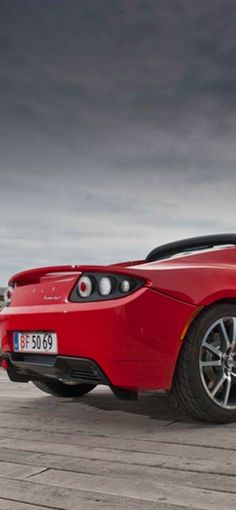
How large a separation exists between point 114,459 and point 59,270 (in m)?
1.27

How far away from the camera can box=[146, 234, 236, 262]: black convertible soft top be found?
4414 mm

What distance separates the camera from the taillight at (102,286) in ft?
10.8

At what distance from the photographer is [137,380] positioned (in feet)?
10.7

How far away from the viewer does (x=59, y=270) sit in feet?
12.0

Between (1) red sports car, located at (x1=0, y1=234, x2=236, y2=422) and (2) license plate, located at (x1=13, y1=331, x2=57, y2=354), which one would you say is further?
(2) license plate, located at (x1=13, y1=331, x2=57, y2=354)

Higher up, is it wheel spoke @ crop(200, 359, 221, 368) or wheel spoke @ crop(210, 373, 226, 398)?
wheel spoke @ crop(200, 359, 221, 368)

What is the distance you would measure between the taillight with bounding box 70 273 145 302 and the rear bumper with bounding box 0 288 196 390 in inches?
1.8

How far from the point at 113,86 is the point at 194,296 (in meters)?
10.4

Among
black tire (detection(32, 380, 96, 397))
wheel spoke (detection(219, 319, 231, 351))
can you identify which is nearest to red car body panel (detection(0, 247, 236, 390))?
wheel spoke (detection(219, 319, 231, 351))

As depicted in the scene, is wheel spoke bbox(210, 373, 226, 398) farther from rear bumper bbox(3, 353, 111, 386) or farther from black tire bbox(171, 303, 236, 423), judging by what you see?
rear bumper bbox(3, 353, 111, 386)

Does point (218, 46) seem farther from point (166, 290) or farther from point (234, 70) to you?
point (166, 290)

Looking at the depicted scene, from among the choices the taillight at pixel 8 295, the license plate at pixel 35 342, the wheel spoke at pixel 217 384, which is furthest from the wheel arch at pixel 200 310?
the taillight at pixel 8 295

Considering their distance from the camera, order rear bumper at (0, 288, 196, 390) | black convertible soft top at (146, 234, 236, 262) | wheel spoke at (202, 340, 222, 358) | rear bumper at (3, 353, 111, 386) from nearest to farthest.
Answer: rear bumper at (0, 288, 196, 390)
rear bumper at (3, 353, 111, 386)
wheel spoke at (202, 340, 222, 358)
black convertible soft top at (146, 234, 236, 262)

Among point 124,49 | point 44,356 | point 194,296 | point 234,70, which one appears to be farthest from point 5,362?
point 124,49
